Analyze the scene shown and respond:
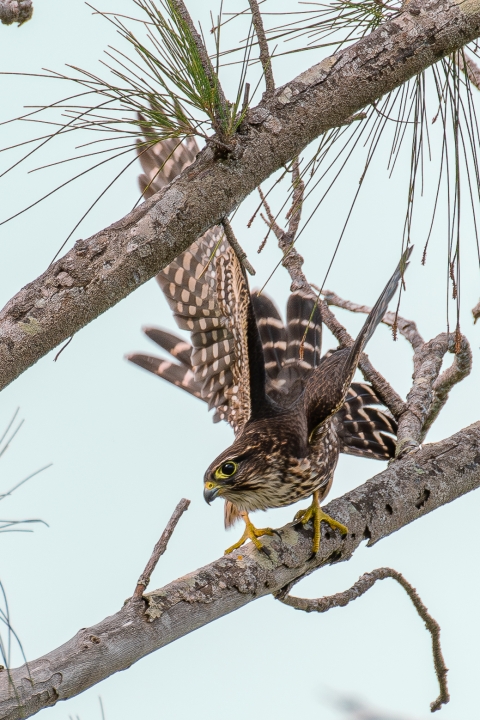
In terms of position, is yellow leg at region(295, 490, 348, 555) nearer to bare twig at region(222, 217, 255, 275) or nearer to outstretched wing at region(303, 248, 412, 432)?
outstretched wing at region(303, 248, 412, 432)

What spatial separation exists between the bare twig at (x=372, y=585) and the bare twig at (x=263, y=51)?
1.89 meters

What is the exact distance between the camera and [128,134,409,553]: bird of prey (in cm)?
387

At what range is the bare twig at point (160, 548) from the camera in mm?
2111

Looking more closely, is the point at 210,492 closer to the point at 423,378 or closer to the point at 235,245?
the point at 423,378

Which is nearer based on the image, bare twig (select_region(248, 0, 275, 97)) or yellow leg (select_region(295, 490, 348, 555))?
bare twig (select_region(248, 0, 275, 97))

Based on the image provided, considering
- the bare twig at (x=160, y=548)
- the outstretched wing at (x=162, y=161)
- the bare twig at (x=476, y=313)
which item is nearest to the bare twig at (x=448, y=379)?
the bare twig at (x=476, y=313)

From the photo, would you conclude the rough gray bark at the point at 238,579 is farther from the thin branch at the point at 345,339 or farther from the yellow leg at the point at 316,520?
the thin branch at the point at 345,339

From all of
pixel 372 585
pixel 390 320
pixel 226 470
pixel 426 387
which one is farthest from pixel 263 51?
pixel 390 320

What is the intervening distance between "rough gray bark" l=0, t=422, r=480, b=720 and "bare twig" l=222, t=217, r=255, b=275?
1.01m

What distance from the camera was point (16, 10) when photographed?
223 cm

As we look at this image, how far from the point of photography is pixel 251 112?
6.01 feet

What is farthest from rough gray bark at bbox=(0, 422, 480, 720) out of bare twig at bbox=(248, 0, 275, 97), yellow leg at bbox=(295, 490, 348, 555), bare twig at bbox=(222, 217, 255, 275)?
bare twig at bbox=(248, 0, 275, 97)

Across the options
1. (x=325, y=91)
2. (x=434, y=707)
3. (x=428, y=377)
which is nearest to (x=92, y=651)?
(x=325, y=91)

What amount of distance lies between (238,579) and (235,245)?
1250 mm
